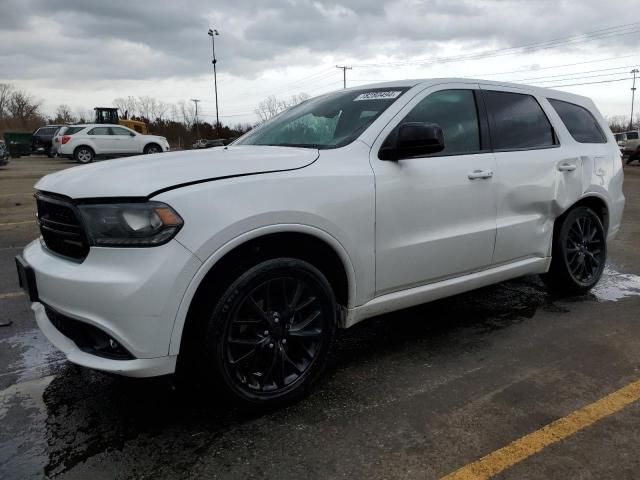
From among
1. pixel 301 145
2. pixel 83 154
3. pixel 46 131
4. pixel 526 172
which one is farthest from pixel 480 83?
pixel 46 131

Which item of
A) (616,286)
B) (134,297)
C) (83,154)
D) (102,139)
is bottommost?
(616,286)

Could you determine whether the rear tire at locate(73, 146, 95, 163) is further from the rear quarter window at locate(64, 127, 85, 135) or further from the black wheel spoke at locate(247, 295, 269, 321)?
the black wheel spoke at locate(247, 295, 269, 321)

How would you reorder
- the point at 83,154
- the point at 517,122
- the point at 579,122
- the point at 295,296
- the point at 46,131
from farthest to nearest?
the point at 46,131 < the point at 83,154 < the point at 579,122 < the point at 517,122 < the point at 295,296

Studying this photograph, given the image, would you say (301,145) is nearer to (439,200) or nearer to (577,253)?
(439,200)

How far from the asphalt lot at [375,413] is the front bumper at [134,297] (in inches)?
9.5

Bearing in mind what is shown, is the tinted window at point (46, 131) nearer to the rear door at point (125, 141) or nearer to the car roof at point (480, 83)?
the rear door at point (125, 141)

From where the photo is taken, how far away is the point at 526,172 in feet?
12.5

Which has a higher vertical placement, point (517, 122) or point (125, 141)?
point (517, 122)

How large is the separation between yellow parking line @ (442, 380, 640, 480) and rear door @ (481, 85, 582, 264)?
1.17 m

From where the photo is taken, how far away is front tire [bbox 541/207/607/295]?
14.0ft

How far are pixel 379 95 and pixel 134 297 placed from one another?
6.76 ft

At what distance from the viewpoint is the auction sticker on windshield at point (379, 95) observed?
11.1 ft

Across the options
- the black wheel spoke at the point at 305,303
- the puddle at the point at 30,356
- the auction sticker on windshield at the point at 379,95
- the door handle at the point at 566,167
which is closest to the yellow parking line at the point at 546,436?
the black wheel spoke at the point at 305,303

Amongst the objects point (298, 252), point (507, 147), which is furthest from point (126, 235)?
point (507, 147)
